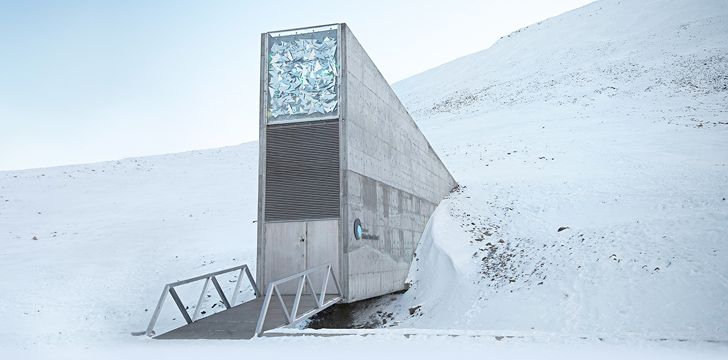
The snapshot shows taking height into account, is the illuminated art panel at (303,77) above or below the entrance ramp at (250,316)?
above

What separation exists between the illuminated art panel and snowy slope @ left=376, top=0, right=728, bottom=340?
5.15 meters

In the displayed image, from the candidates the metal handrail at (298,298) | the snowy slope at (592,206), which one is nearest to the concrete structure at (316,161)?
the metal handrail at (298,298)

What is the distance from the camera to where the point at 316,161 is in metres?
10.8

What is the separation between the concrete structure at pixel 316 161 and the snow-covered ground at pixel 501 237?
2078 mm

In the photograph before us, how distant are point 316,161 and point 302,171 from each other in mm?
356

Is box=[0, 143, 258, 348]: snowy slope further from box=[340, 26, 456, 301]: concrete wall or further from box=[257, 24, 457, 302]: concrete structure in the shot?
box=[340, 26, 456, 301]: concrete wall

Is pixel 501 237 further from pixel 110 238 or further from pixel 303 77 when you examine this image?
pixel 110 238

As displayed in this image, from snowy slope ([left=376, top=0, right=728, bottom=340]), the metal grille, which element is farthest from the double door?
snowy slope ([left=376, top=0, right=728, bottom=340])

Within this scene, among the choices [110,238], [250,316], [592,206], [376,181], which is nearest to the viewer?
[250,316]

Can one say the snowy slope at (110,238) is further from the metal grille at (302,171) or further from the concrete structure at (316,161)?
the metal grille at (302,171)

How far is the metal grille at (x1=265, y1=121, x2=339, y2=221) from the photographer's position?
421 inches

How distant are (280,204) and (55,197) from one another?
20799 mm

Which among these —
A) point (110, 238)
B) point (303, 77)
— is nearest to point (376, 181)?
point (303, 77)

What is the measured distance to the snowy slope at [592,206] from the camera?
387 inches
